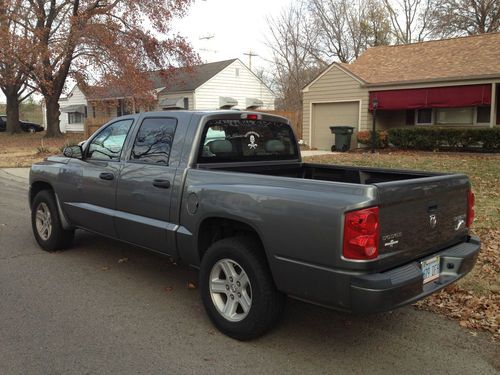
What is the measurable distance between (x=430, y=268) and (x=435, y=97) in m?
15.8

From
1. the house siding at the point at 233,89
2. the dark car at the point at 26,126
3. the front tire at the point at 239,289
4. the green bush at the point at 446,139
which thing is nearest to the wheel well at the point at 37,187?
the front tire at the point at 239,289

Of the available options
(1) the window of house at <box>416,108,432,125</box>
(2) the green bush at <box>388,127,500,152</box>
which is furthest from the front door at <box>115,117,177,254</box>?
(1) the window of house at <box>416,108,432,125</box>

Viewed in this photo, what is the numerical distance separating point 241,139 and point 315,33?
32549 millimetres

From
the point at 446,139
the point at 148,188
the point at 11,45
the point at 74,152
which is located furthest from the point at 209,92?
the point at 148,188

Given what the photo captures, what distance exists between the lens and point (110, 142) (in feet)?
17.6

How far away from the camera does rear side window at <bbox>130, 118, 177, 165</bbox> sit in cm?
462

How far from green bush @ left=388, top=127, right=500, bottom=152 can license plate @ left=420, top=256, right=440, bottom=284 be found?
554 inches

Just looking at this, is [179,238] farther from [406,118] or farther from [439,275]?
[406,118]

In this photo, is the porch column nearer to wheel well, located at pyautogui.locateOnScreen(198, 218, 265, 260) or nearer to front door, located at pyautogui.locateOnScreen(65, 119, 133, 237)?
front door, located at pyautogui.locateOnScreen(65, 119, 133, 237)

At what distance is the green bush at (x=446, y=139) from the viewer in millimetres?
16125

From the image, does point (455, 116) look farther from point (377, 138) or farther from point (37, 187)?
point (37, 187)

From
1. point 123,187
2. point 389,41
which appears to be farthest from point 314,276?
point 389,41

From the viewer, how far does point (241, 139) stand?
4883mm

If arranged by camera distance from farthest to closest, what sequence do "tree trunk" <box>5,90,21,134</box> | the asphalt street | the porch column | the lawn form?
"tree trunk" <box>5,90,21,134</box> < the porch column < the lawn < the asphalt street
